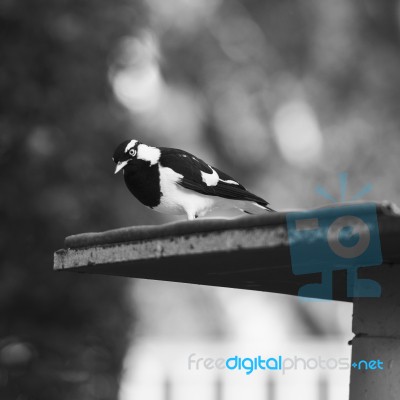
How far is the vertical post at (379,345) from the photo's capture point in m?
1.83

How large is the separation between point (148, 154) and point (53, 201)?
1631 millimetres

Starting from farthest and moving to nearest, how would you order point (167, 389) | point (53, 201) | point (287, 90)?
1. point (287, 90)
2. point (167, 389)
3. point (53, 201)

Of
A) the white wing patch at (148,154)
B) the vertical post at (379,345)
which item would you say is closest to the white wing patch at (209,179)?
the white wing patch at (148,154)

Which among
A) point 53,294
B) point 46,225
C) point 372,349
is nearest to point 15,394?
point 53,294

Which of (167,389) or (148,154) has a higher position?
(148,154)

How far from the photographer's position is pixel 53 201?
170 inches

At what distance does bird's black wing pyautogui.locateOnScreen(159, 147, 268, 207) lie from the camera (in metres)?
2.73

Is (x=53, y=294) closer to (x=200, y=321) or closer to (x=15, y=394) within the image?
(x=15, y=394)

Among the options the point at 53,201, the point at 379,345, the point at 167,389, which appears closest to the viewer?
the point at 379,345

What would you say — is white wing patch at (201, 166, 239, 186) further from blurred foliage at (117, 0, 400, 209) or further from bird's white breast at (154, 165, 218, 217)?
blurred foliage at (117, 0, 400, 209)

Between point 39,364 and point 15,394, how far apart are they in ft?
0.55

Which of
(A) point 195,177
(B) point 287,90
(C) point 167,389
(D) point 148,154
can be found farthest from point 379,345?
(B) point 287,90

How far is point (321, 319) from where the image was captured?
1110 centimetres

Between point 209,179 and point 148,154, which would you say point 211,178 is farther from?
point 148,154
